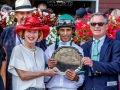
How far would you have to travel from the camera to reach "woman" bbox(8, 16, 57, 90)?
10.9 ft

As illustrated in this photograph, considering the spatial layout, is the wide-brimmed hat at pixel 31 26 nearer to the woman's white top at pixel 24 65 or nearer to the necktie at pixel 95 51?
the woman's white top at pixel 24 65

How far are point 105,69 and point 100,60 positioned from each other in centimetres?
15

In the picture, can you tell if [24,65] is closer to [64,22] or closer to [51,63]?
[51,63]

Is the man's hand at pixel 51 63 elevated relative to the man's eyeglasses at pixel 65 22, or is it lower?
lower

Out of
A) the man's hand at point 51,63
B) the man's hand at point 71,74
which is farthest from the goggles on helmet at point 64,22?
the man's hand at point 71,74

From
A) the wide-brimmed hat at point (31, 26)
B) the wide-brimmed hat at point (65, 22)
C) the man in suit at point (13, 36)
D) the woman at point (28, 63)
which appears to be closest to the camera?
the woman at point (28, 63)

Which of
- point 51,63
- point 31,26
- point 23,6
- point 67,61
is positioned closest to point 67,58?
point 67,61

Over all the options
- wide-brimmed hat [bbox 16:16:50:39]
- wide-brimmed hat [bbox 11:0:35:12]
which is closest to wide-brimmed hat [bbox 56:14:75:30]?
wide-brimmed hat [bbox 16:16:50:39]

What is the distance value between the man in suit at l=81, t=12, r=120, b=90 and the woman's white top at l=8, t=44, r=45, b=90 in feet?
1.72

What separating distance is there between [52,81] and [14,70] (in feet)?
1.53

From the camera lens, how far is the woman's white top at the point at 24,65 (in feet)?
10.9

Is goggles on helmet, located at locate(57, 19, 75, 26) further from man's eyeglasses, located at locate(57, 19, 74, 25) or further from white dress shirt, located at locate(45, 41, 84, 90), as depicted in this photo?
white dress shirt, located at locate(45, 41, 84, 90)

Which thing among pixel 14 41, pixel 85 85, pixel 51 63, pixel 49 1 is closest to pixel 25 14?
pixel 14 41

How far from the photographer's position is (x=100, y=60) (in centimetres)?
346
